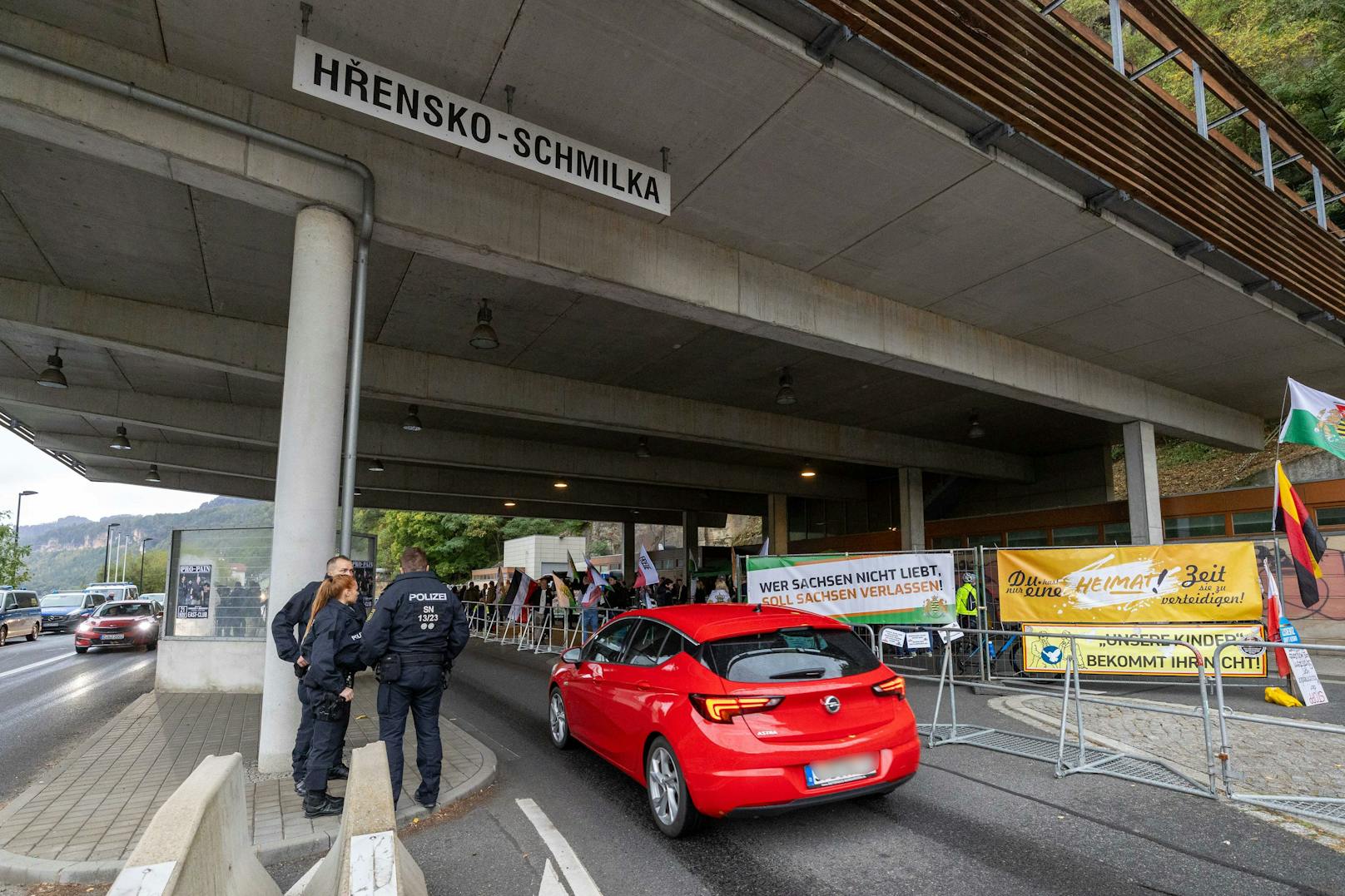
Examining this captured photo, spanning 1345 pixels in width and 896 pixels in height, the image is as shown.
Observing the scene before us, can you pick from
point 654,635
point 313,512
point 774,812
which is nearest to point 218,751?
point 313,512

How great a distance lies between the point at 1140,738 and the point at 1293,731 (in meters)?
2.21

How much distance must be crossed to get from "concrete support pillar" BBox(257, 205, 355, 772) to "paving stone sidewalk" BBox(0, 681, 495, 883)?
2.14 feet

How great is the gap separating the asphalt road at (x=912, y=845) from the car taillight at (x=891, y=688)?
897 millimetres

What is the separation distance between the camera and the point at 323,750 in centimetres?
567

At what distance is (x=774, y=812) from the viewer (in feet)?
15.8

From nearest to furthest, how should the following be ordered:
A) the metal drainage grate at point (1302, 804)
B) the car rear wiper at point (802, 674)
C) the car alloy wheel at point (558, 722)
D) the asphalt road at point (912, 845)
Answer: the asphalt road at point (912, 845) < the car rear wiper at point (802, 674) < the metal drainage grate at point (1302, 804) < the car alloy wheel at point (558, 722)

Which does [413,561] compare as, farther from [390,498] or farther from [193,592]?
[390,498]

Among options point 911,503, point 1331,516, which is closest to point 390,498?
point 911,503

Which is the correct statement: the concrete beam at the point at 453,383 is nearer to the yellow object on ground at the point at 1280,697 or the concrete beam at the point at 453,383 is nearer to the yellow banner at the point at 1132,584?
the yellow banner at the point at 1132,584

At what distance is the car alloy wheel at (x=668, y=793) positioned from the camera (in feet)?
16.5

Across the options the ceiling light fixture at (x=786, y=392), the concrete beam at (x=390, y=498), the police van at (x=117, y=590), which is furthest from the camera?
the police van at (x=117, y=590)

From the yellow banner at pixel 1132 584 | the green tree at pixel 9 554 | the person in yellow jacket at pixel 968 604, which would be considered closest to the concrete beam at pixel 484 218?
the person in yellow jacket at pixel 968 604

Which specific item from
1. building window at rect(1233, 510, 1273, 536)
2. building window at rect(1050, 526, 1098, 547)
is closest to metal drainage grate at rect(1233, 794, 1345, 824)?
building window at rect(1233, 510, 1273, 536)

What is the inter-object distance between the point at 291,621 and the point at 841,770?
14.9ft
